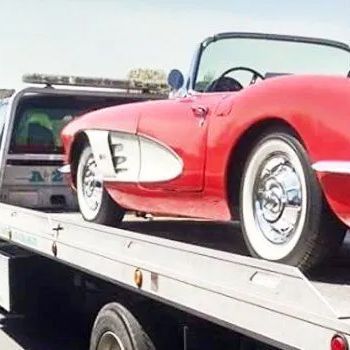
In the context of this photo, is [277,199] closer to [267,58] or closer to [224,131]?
[224,131]

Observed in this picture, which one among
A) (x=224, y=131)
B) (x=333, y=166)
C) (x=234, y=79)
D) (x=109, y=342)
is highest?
(x=234, y=79)

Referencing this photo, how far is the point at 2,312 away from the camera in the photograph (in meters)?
8.02

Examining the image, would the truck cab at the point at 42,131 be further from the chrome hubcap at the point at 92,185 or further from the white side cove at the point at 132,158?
the white side cove at the point at 132,158

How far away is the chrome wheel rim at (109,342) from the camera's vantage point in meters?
4.96

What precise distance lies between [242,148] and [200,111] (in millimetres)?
506

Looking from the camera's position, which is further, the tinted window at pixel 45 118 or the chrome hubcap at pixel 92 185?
the tinted window at pixel 45 118

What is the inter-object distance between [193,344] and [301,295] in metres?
1.47

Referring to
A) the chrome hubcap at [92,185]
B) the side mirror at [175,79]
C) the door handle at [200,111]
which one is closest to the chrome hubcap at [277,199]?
the door handle at [200,111]

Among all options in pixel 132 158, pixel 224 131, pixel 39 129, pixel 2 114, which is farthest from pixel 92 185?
pixel 2 114

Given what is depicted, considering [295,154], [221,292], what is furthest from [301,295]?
[295,154]

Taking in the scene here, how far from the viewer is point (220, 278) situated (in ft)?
12.2

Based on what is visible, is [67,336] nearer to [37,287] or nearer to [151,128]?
[37,287]

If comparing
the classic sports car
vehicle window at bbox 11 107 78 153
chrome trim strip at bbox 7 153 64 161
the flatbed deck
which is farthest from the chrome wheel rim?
vehicle window at bbox 11 107 78 153

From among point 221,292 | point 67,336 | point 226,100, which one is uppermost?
point 226,100
